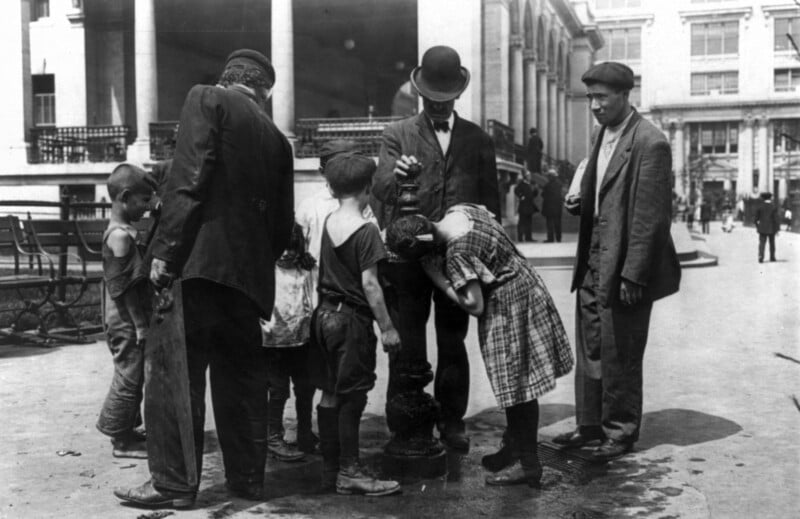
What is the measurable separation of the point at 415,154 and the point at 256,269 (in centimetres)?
151

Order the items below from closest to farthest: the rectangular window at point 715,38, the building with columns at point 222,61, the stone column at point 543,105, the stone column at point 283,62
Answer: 1. the rectangular window at point 715,38
2. the building with columns at point 222,61
3. the stone column at point 283,62
4. the stone column at point 543,105

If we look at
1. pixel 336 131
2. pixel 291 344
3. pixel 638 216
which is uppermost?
pixel 336 131

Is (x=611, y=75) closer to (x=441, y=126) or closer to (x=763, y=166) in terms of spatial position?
(x=441, y=126)

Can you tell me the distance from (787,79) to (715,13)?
7178 mm

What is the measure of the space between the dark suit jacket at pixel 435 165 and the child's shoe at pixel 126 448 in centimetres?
193

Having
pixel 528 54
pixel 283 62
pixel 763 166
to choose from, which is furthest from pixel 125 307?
pixel 763 166

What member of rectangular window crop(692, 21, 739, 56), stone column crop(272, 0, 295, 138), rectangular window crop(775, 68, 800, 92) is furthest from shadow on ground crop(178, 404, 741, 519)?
stone column crop(272, 0, 295, 138)

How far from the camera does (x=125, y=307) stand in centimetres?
506

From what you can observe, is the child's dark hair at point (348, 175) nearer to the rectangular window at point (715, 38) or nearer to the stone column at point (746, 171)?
the rectangular window at point (715, 38)

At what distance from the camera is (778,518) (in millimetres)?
3951

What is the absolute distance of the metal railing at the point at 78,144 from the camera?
88.5 feet

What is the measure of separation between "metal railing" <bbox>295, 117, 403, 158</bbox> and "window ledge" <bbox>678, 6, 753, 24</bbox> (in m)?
11.5

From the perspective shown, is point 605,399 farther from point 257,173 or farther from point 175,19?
point 175,19

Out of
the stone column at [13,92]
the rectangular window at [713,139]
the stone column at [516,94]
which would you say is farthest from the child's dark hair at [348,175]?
the stone column at [516,94]
